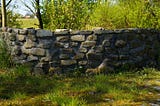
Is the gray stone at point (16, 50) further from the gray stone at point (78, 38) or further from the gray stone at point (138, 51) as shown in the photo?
the gray stone at point (138, 51)

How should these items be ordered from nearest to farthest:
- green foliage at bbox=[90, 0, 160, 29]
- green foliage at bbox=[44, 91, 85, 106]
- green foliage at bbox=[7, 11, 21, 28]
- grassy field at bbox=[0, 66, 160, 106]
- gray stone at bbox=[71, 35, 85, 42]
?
green foliage at bbox=[44, 91, 85, 106] < grassy field at bbox=[0, 66, 160, 106] < gray stone at bbox=[71, 35, 85, 42] < green foliage at bbox=[90, 0, 160, 29] < green foliage at bbox=[7, 11, 21, 28]

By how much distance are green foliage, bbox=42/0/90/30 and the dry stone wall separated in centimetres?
251

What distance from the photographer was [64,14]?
37.4ft

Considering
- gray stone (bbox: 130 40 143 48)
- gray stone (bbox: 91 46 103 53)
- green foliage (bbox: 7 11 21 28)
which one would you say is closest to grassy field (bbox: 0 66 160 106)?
gray stone (bbox: 91 46 103 53)

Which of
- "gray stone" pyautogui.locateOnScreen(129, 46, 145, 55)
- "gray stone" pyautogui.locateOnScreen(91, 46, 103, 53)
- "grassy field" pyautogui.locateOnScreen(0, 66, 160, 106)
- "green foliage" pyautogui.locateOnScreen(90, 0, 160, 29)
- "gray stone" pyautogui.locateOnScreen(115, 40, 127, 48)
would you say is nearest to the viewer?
"grassy field" pyautogui.locateOnScreen(0, 66, 160, 106)

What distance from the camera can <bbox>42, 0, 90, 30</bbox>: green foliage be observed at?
447 inches

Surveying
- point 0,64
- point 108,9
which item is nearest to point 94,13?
point 108,9

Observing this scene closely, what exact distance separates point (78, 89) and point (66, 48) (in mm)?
2016

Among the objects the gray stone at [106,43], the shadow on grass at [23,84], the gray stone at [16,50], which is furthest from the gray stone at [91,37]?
the gray stone at [16,50]

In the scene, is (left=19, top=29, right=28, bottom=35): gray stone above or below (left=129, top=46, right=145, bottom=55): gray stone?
above

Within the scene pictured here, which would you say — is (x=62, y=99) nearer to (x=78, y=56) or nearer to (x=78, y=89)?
(x=78, y=89)

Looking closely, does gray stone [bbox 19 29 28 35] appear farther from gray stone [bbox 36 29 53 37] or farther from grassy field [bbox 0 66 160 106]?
grassy field [bbox 0 66 160 106]

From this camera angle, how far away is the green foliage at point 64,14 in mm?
11352

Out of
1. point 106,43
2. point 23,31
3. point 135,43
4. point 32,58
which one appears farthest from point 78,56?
point 135,43
